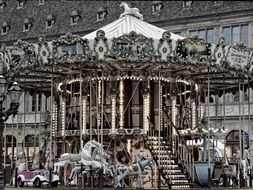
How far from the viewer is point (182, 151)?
25.4 m

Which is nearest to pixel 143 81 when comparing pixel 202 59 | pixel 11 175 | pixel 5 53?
pixel 202 59

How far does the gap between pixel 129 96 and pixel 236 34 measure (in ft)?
87.6

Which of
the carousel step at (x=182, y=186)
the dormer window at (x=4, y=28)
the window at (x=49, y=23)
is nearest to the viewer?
the carousel step at (x=182, y=186)

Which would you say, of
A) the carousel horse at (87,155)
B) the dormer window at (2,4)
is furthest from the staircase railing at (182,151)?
the dormer window at (2,4)

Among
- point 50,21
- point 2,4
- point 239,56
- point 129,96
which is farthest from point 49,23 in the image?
point 239,56

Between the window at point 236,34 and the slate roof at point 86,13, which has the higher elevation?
the slate roof at point 86,13

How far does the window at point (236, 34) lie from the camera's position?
5034 cm

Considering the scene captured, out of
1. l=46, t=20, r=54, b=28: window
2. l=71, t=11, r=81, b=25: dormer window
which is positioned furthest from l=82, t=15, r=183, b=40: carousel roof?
l=46, t=20, r=54, b=28: window

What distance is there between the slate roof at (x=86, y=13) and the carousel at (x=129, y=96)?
23.7 meters

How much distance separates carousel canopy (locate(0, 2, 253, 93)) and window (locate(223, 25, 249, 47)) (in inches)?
919

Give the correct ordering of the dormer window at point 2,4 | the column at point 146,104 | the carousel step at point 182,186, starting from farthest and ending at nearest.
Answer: the dormer window at point 2,4, the column at point 146,104, the carousel step at point 182,186

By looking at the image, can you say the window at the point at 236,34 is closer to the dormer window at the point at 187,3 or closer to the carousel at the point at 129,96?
the dormer window at the point at 187,3

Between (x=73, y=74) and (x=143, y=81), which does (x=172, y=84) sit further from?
(x=73, y=74)

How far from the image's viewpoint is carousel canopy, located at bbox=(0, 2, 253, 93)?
2286 centimetres
